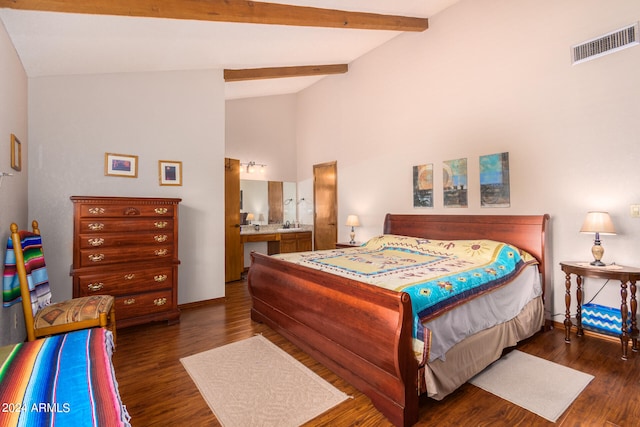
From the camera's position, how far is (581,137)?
314cm

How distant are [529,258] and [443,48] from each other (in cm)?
299

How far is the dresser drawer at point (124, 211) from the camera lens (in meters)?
3.12

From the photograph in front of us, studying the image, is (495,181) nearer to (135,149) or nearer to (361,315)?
(361,315)

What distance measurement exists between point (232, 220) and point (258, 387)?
355cm

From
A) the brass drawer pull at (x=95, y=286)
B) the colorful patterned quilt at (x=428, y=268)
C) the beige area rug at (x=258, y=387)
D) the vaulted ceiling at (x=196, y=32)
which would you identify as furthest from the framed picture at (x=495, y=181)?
the brass drawer pull at (x=95, y=286)

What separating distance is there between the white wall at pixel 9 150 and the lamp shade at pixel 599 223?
15.8 feet

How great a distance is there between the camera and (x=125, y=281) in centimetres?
328

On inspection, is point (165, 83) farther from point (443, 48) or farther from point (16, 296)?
point (443, 48)

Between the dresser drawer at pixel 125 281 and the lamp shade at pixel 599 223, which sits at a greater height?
the lamp shade at pixel 599 223

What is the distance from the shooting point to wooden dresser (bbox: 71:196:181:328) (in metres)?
3.09

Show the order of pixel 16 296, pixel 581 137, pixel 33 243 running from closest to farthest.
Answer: pixel 16 296, pixel 33 243, pixel 581 137

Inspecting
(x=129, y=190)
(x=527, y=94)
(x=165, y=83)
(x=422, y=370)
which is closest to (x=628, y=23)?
(x=527, y=94)

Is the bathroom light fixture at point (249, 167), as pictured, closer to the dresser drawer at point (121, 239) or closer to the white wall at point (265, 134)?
the white wall at point (265, 134)

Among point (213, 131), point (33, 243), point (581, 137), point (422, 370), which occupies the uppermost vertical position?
point (213, 131)
